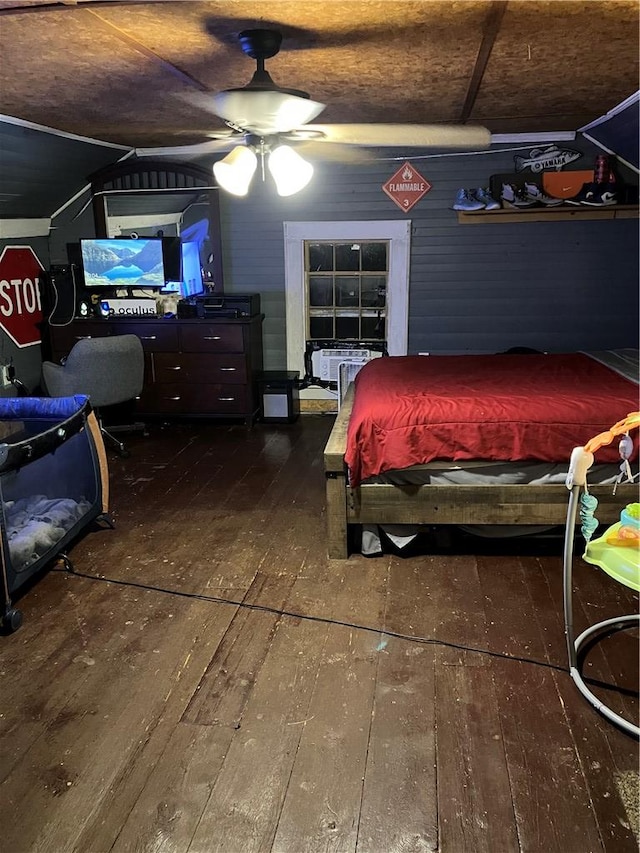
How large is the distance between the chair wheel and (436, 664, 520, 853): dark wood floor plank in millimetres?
1677

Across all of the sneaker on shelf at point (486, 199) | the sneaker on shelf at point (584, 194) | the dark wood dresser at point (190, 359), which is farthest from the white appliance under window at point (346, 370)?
the sneaker on shelf at point (584, 194)

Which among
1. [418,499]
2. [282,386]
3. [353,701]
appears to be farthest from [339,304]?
[353,701]

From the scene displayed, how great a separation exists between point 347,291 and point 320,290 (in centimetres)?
24

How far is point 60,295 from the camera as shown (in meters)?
5.44

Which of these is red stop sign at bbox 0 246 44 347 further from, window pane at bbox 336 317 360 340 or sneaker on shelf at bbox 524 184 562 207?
sneaker on shelf at bbox 524 184 562 207

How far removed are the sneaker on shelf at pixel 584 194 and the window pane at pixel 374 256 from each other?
146 cm

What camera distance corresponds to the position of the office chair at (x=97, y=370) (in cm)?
439

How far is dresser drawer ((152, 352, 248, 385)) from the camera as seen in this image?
5258 millimetres

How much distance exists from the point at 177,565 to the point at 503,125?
12.1 feet

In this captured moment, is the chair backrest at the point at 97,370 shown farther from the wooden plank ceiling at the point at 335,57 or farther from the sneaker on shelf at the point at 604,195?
the sneaker on shelf at the point at 604,195

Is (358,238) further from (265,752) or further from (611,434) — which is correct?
(265,752)

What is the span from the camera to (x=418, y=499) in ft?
10.2

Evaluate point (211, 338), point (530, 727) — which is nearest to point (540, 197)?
point (211, 338)

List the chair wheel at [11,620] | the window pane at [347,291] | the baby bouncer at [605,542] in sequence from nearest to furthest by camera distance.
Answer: the baby bouncer at [605,542] → the chair wheel at [11,620] → the window pane at [347,291]
